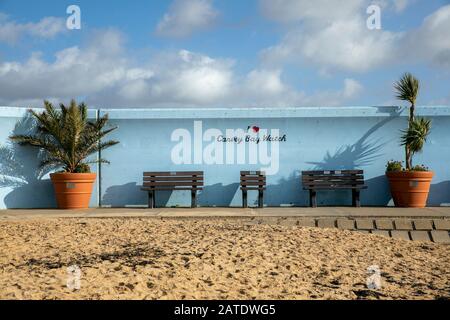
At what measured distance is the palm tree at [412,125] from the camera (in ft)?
32.6

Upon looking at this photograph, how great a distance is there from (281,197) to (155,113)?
3.50 metres

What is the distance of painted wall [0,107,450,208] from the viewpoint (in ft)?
35.3

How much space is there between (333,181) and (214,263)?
20.6 ft

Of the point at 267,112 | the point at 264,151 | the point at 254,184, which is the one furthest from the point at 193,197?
the point at 267,112

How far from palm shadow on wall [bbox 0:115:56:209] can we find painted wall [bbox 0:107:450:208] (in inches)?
0.9

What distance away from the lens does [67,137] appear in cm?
1027

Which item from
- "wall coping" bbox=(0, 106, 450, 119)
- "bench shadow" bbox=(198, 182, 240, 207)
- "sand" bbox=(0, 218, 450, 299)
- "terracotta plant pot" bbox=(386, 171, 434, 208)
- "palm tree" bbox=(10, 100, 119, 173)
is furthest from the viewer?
"bench shadow" bbox=(198, 182, 240, 207)

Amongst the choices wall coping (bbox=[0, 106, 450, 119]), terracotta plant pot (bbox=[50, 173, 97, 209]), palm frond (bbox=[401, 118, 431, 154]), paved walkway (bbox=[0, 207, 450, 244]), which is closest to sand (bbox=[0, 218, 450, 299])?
paved walkway (bbox=[0, 207, 450, 244])

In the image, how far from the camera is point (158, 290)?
3.81 metres

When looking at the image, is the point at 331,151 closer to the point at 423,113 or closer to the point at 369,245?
the point at 423,113

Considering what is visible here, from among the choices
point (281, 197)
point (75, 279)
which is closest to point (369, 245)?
point (75, 279)

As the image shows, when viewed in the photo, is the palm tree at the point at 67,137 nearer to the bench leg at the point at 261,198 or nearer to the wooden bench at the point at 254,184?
the wooden bench at the point at 254,184

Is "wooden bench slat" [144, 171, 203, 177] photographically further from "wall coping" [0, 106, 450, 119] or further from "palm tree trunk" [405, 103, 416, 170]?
"palm tree trunk" [405, 103, 416, 170]
